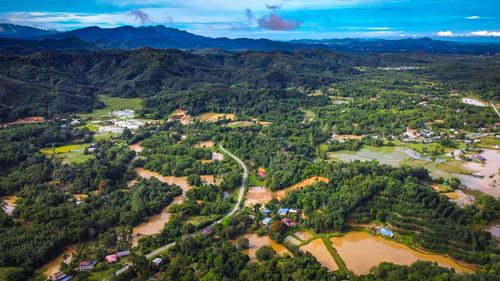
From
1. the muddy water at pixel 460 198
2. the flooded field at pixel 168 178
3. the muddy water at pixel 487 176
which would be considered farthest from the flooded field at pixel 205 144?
the muddy water at pixel 487 176

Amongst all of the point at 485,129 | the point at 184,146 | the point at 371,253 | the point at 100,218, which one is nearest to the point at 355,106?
the point at 485,129

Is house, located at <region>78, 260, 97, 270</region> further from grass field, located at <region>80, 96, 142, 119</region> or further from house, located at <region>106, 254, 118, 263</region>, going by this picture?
grass field, located at <region>80, 96, 142, 119</region>

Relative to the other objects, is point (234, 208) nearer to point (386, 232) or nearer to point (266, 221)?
point (266, 221)

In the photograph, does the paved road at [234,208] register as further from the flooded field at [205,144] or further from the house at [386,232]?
the house at [386,232]

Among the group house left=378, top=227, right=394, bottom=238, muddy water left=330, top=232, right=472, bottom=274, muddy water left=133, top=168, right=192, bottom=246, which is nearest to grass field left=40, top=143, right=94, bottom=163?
muddy water left=133, top=168, right=192, bottom=246

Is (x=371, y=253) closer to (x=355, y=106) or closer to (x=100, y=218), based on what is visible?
(x=100, y=218)
